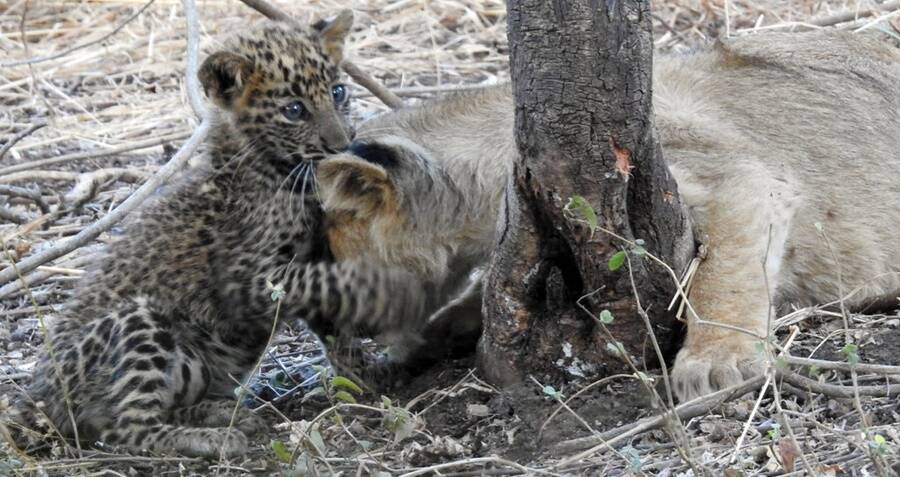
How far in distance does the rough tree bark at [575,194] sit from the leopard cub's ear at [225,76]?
143cm

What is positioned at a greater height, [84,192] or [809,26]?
[809,26]

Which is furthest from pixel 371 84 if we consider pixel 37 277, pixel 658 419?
pixel 658 419

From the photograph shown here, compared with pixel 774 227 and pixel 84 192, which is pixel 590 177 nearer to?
pixel 774 227

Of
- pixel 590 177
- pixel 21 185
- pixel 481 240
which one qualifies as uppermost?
pixel 590 177

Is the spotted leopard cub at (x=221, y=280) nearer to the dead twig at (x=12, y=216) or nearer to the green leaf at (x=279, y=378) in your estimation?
the green leaf at (x=279, y=378)

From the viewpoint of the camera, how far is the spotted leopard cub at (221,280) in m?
4.59

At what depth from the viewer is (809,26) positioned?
7418 millimetres

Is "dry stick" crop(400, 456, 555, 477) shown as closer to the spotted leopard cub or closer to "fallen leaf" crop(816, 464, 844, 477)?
"fallen leaf" crop(816, 464, 844, 477)

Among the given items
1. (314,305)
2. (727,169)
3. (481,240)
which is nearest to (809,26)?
(727,169)

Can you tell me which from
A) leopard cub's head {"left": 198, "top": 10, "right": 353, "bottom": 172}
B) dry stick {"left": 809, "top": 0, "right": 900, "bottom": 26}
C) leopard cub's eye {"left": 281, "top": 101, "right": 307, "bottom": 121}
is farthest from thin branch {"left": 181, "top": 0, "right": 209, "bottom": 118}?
dry stick {"left": 809, "top": 0, "right": 900, "bottom": 26}

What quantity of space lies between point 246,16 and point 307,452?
22.7ft

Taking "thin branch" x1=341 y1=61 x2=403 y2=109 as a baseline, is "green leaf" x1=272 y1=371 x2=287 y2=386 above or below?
below

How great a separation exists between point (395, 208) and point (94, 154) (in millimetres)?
2638

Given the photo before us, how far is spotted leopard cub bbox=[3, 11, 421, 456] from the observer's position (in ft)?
15.1
